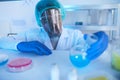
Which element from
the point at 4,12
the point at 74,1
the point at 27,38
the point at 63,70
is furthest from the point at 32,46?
the point at 4,12

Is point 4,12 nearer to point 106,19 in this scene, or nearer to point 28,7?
point 28,7

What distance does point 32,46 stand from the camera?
0.85m

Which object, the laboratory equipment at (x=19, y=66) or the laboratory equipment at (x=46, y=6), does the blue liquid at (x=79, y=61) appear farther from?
the laboratory equipment at (x=46, y=6)

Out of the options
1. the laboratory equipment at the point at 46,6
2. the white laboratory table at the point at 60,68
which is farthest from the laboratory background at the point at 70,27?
the laboratory equipment at the point at 46,6

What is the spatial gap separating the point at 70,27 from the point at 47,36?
0.66 m

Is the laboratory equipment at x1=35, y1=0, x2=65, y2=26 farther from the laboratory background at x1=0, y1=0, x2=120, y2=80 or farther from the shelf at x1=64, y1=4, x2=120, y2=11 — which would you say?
the shelf at x1=64, y1=4, x2=120, y2=11

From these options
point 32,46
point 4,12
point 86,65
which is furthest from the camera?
point 4,12

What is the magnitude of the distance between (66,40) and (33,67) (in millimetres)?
621

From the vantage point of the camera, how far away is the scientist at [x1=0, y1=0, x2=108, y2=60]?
0.86m

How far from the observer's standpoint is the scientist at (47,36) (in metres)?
0.86

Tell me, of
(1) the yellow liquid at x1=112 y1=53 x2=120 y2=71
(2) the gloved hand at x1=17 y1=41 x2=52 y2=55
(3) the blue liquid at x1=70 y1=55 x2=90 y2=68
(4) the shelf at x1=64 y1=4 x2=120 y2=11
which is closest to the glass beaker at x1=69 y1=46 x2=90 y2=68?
(3) the blue liquid at x1=70 y1=55 x2=90 y2=68

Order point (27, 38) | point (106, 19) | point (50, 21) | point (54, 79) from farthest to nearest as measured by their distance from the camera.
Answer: point (106, 19)
point (27, 38)
point (50, 21)
point (54, 79)

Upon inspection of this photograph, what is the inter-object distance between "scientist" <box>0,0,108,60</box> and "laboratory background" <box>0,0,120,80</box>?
0.16 feet

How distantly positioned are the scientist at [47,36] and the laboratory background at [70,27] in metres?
0.05
